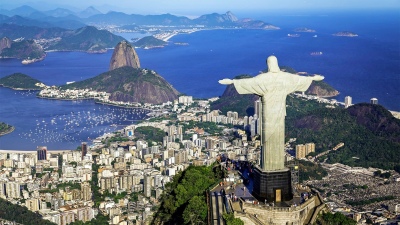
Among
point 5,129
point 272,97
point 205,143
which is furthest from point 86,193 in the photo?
point 5,129

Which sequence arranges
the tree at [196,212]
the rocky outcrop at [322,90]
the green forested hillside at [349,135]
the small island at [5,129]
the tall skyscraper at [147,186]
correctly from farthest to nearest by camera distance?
1. the rocky outcrop at [322,90]
2. the small island at [5,129]
3. the green forested hillside at [349,135]
4. the tall skyscraper at [147,186]
5. the tree at [196,212]

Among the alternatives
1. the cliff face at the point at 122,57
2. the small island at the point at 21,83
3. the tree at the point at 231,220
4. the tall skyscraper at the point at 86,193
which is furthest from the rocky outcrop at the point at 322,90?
the tree at the point at 231,220

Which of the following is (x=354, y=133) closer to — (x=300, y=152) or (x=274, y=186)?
(x=300, y=152)

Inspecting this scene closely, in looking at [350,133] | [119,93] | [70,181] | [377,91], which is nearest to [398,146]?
[350,133]

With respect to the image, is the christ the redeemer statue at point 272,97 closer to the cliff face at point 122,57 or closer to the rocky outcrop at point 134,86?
the rocky outcrop at point 134,86

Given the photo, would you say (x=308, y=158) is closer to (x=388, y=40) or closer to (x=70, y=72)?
(x=70, y=72)

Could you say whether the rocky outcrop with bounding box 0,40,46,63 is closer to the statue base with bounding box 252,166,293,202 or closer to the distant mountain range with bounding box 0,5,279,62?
the distant mountain range with bounding box 0,5,279,62
